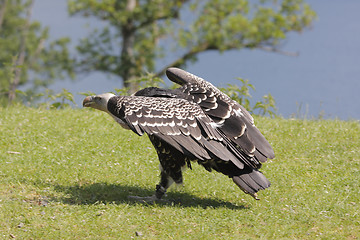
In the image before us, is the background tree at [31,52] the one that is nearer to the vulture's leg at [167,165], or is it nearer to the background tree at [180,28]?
the background tree at [180,28]

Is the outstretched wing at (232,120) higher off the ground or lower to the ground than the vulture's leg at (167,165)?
higher

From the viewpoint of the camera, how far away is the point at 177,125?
22.9ft

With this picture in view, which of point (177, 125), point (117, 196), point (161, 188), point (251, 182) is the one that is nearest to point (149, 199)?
point (161, 188)

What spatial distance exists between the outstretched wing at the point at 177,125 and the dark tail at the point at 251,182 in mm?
225

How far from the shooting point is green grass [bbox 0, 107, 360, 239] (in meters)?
6.78

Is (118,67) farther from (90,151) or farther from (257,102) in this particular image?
(90,151)

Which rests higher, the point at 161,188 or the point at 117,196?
the point at 161,188

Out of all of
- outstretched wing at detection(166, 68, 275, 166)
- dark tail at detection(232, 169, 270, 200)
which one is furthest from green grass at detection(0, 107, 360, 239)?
outstretched wing at detection(166, 68, 275, 166)

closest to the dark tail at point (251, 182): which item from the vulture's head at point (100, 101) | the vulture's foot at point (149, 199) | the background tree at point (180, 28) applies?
the vulture's foot at point (149, 199)

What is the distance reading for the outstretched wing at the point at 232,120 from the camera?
23.7ft

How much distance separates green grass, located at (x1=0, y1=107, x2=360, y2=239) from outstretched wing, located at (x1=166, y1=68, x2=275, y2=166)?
85 centimetres

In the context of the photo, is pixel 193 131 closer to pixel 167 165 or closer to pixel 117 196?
pixel 167 165

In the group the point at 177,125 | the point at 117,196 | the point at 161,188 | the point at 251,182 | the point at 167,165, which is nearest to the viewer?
the point at 177,125

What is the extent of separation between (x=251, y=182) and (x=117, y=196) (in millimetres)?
1995
